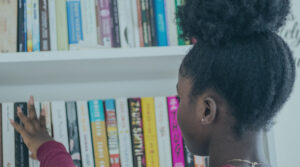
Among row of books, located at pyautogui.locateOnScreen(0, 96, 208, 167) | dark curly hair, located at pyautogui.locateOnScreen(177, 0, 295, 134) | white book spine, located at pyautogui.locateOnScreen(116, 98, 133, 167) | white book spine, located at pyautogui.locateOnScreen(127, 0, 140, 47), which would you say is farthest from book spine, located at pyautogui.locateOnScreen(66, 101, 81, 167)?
dark curly hair, located at pyautogui.locateOnScreen(177, 0, 295, 134)

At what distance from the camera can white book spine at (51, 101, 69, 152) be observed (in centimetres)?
89

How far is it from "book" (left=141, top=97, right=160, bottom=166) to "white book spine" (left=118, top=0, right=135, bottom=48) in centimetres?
15

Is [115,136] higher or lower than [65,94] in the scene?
lower

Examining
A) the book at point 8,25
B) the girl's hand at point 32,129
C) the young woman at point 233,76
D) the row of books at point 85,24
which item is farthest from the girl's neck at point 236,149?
the book at point 8,25

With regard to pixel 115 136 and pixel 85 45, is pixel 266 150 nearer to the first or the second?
pixel 115 136

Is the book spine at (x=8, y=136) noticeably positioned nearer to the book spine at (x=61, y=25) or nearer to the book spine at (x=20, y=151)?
the book spine at (x=20, y=151)

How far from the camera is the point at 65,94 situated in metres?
1.06

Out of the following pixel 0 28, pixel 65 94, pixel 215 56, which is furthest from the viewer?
pixel 65 94

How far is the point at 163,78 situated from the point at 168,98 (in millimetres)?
181

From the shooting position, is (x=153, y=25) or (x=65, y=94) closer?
(x=153, y=25)

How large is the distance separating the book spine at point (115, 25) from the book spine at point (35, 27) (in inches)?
6.9

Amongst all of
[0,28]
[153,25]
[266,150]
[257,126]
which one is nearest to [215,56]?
[257,126]

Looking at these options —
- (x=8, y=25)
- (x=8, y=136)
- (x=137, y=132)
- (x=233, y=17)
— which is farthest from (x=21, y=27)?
(x=233, y=17)

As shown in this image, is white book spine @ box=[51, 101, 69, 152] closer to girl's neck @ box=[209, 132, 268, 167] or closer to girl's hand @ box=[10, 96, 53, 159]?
girl's hand @ box=[10, 96, 53, 159]
